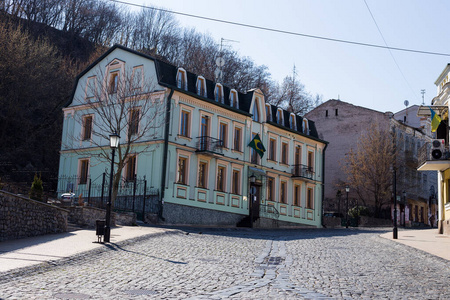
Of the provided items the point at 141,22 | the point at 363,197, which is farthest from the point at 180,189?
the point at 141,22

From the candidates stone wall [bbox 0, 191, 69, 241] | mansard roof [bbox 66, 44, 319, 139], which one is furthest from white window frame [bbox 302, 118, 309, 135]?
stone wall [bbox 0, 191, 69, 241]

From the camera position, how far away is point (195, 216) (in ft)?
102

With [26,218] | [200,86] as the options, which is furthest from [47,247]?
[200,86]

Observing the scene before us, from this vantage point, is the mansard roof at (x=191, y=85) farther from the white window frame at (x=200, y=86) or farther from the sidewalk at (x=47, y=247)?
Answer: the sidewalk at (x=47, y=247)

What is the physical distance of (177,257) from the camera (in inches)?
571

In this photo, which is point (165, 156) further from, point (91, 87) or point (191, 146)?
point (91, 87)

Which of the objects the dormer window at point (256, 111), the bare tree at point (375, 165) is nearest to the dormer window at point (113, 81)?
the dormer window at point (256, 111)

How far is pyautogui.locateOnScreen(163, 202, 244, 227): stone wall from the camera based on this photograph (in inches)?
1159

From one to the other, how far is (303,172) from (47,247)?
92.3 ft

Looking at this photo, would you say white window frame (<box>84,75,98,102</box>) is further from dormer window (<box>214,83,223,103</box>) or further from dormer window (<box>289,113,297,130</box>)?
dormer window (<box>289,113,297,130</box>)

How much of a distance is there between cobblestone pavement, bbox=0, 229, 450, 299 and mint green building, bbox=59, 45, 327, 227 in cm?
1252

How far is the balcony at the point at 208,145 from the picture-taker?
3176 centimetres

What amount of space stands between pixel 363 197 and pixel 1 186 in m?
39.1

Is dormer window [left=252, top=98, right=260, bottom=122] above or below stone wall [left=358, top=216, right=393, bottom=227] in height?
above
